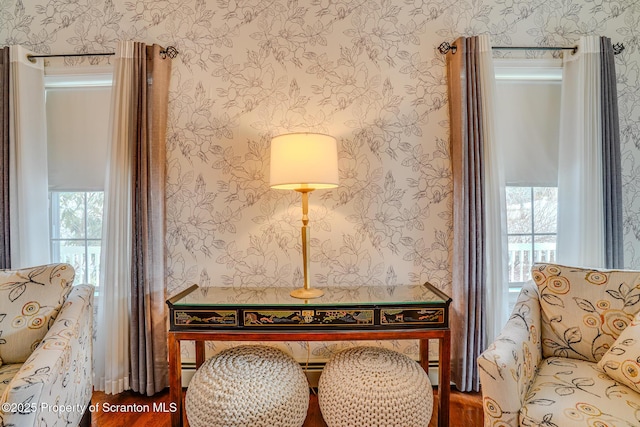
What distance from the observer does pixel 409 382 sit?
1380 millimetres

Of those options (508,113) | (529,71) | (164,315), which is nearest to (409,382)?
(164,315)

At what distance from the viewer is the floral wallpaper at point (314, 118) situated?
1.92 metres

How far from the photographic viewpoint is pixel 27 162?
6.18ft

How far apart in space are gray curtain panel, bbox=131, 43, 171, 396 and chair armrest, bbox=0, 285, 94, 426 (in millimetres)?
291

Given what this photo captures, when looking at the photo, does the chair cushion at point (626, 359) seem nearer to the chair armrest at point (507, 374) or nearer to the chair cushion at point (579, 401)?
the chair cushion at point (579, 401)

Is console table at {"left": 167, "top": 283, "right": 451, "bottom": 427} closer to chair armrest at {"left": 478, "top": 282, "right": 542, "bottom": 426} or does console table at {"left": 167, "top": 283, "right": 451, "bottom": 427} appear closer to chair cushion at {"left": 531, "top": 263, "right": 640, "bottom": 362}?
chair armrest at {"left": 478, "top": 282, "right": 542, "bottom": 426}

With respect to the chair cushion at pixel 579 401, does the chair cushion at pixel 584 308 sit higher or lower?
higher

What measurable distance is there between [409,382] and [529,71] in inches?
78.5

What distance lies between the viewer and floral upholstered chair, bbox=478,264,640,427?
3.47ft

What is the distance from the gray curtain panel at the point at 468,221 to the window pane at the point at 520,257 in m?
0.46

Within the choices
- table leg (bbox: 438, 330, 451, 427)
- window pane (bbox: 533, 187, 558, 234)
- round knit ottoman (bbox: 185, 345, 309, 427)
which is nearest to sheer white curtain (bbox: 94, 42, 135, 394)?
round knit ottoman (bbox: 185, 345, 309, 427)

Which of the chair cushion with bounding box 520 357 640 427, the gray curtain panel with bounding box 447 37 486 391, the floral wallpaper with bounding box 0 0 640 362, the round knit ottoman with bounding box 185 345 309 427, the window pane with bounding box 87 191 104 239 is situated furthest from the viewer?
the window pane with bounding box 87 191 104 239

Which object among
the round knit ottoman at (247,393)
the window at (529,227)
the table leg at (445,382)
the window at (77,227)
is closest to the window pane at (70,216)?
the window at (77,227)

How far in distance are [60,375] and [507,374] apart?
1.67 m
